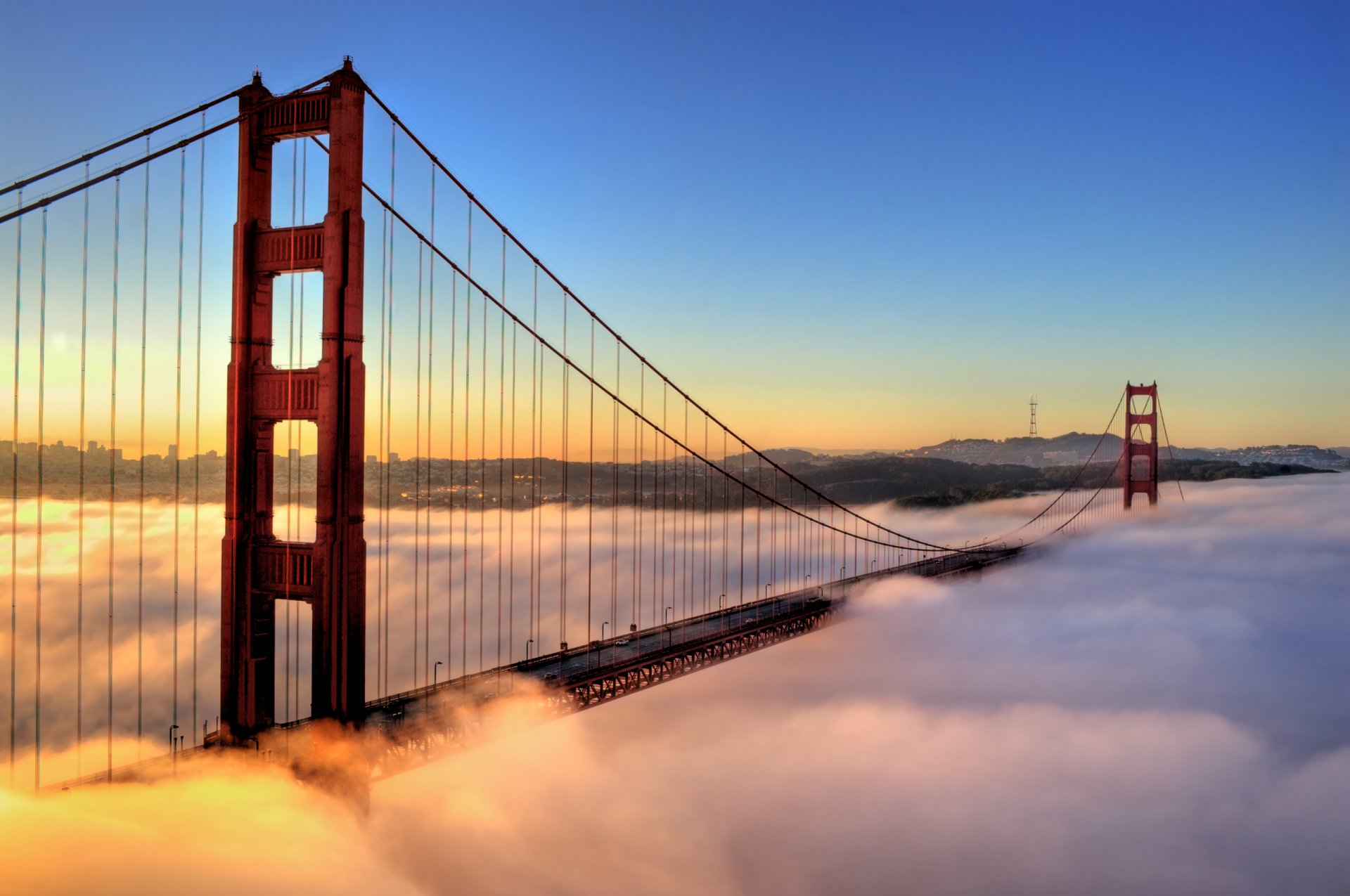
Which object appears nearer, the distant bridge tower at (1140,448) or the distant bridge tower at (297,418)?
the distant bridge tower at (297,418)

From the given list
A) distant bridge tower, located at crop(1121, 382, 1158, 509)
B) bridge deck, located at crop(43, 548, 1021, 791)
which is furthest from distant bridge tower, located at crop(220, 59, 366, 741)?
distant bridge tower, located at crop(1121, 382, 1158, 509)

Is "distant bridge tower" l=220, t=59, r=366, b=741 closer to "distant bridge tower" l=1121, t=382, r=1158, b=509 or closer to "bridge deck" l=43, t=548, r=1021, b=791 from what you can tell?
"bridge deck" l=43, t=548, r=1021, b=791

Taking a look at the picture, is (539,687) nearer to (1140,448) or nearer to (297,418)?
(297,418)

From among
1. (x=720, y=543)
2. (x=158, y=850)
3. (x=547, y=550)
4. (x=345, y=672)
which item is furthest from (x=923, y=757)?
(x=720, y=543)

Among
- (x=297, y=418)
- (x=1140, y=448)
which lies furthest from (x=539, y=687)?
(x=1140, y=448)

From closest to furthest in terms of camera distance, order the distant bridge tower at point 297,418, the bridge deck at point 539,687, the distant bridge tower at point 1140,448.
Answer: the distant bridge tower at point 297,418, the bridge deck at point 539,687, the distant bridge tower at point 1140,448

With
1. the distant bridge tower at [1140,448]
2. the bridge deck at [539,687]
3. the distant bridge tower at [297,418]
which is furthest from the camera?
the distant bridge tower at [1140,448]

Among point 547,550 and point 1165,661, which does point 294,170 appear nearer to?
point 1165,661

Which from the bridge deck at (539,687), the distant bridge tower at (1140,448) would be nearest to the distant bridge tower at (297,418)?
the bridge deck at (539,687)

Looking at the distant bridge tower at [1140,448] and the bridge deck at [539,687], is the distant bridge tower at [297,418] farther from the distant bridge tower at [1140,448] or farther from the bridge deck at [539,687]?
the distant bridge tower at [1140,448]
